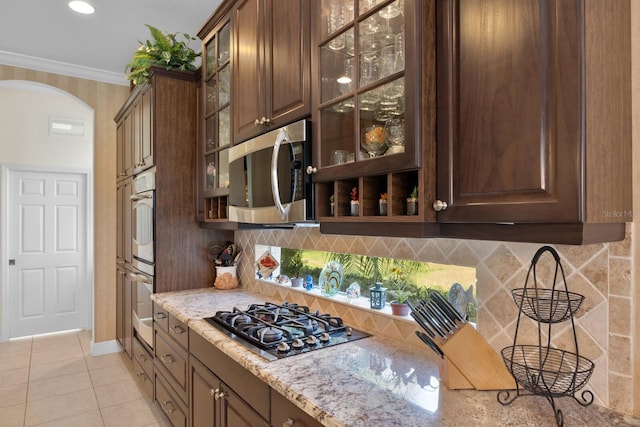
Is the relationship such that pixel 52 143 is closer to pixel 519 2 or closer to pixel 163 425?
pixel 163 425

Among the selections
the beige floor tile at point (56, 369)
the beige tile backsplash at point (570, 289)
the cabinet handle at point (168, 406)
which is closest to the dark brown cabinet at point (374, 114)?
the beige tile backsplash at point (570, 289)

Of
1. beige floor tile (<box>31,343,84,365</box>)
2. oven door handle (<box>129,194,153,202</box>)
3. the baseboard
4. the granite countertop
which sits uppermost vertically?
oven door handle (<box>129,194,153,202</box>)

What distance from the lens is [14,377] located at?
11.4ft

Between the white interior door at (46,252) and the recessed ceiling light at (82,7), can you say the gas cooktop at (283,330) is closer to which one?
the recessed ceiling light at (82,7)

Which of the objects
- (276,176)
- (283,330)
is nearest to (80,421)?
(283,330)

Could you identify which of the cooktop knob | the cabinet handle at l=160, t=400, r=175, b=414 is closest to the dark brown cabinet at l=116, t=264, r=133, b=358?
the cabinet handle at l=160, t=400, r=175, b=414

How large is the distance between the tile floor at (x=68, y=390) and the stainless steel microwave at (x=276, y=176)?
1819 millimetres

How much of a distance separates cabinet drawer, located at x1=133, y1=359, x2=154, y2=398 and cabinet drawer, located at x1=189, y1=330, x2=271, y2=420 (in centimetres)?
114

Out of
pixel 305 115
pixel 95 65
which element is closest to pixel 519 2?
pixel 305 115

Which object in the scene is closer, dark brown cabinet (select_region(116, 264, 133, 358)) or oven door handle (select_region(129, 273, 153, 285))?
oven door handle (select_region(129, 273, 153, 285))

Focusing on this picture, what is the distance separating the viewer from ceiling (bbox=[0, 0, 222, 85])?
2748mm

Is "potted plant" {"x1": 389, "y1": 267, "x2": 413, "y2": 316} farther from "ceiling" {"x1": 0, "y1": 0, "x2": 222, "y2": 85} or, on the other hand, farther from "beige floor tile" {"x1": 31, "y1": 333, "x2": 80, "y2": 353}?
"beige floor tile" {"x1": 31, "y1": 333, "x2": 80, "y2": 353}

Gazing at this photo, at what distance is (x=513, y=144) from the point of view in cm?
94

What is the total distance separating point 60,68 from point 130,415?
3247 mm
